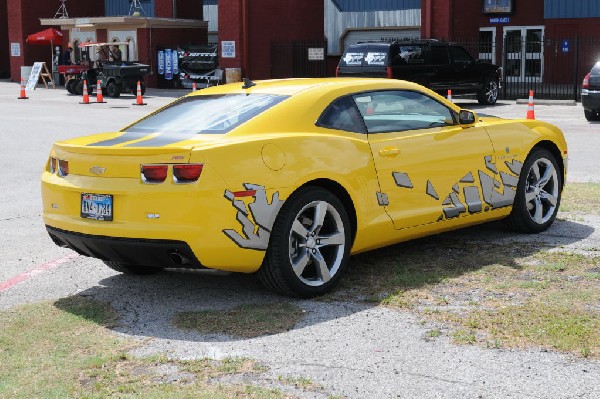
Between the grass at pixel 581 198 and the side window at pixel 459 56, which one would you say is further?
the side window at pixel 459 56

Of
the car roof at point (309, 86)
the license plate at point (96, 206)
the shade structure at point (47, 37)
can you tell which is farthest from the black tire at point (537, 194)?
the shade structure at point (47, 37)

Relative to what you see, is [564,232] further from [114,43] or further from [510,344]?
[114,43]

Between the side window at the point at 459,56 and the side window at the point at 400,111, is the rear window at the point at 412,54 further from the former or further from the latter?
the side window at the point at 400,111

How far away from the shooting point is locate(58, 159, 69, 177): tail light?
21.9 feet

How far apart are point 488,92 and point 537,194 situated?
68.8ft

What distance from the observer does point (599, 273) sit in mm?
7074

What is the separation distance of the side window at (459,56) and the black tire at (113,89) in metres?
12.6

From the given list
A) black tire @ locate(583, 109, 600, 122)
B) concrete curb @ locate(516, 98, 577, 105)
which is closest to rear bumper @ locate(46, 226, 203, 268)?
black tire @ locate(583, 109, 600, 122)

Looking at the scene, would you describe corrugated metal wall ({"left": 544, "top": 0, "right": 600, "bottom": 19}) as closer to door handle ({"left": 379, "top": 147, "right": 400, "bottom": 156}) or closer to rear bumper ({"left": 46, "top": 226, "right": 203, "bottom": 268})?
door handle ({"left": 379, "top": 147, "right": 400, "bottom": 156})

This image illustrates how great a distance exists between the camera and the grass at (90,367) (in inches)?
189

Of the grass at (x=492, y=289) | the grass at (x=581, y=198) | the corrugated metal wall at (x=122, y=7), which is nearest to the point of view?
the grass at (x=492, y=289)

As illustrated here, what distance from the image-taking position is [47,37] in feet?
145

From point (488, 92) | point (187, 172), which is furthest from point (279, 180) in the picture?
point (488, 92)

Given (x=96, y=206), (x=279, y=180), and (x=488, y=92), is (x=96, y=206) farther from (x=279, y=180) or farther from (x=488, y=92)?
(x=488, y=92)
